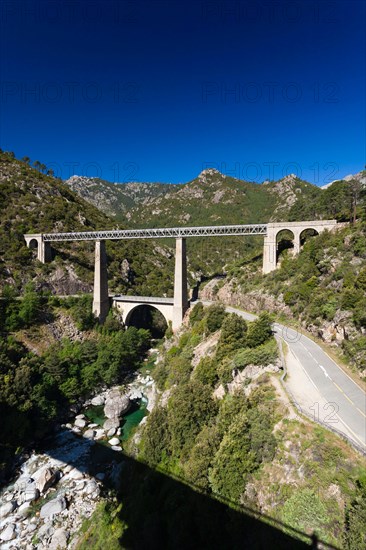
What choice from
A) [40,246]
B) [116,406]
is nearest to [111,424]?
[116,406]

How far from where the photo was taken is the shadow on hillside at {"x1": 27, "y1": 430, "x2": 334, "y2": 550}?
9227 millimetres

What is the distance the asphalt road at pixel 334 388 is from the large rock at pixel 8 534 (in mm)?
17914

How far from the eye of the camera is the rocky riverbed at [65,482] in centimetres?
1542

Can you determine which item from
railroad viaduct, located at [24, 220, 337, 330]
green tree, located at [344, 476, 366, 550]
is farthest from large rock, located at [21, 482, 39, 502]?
railroad viaduct, located at [24, 220, 337, 330]

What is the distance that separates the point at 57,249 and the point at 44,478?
38.6 m

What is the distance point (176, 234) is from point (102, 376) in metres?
20.9

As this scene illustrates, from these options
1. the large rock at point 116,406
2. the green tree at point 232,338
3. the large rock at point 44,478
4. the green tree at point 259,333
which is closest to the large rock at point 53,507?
the large rock at point 44,478

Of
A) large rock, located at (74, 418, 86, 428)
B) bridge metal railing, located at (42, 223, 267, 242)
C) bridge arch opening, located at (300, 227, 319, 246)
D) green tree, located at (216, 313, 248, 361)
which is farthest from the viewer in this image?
bridge metal railing, located at (42, 223, 267, 242)

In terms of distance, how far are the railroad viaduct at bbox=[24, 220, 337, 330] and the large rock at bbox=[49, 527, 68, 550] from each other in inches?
932

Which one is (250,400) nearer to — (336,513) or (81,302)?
(336,513)

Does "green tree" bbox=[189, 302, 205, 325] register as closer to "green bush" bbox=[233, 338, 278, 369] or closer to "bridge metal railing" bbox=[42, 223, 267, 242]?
"bridge metal railing" bbox=[42, 223, 267, 242]

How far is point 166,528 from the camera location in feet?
40.1

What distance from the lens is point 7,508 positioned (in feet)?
55.3

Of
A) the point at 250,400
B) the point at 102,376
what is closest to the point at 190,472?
the point at 250,400
